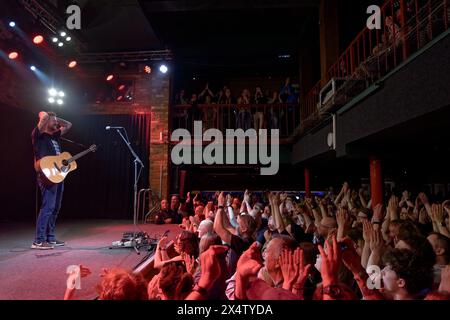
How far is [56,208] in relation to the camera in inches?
157

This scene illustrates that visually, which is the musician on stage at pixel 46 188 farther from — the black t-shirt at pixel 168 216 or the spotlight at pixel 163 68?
the spotlight at pixel 163 68

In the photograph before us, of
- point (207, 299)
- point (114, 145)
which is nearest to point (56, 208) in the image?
point (207, 299)

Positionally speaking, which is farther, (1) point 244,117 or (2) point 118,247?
(1) point 244,117

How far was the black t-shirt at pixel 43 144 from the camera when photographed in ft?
12.6

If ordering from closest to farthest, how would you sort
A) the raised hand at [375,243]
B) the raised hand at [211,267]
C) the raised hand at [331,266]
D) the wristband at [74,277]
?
the raised hand at [331,266]
the raised hand at [211,267]
the wristband at [74,277]
the raised hand at [375,243]

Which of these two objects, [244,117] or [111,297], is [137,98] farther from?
[111,297]

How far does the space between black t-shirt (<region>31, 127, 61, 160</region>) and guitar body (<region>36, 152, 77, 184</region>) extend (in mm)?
90

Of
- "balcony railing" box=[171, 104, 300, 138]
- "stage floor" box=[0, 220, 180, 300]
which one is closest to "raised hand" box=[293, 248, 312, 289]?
"stage floor" box=[0, 220, 180, 300]

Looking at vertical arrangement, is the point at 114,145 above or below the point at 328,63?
below

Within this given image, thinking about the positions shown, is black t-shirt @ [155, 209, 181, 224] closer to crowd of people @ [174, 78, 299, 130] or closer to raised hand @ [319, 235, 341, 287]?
crowd of people @ [174, 78, 299, 130]

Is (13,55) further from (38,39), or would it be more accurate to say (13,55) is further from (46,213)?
(46,213)

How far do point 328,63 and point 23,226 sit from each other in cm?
673

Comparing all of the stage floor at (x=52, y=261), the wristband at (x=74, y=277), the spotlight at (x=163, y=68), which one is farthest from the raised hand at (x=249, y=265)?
the spotlight at (x=163, y=68)

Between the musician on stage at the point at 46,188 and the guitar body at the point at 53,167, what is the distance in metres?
0.07
